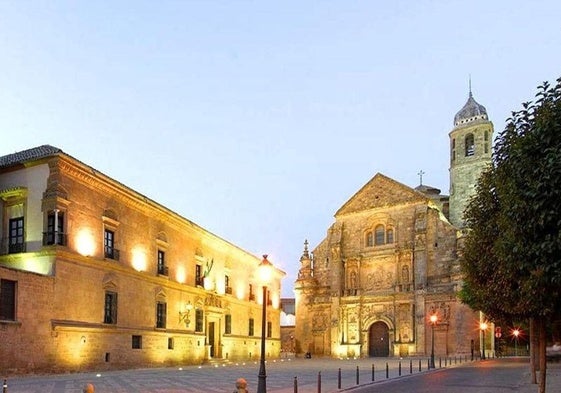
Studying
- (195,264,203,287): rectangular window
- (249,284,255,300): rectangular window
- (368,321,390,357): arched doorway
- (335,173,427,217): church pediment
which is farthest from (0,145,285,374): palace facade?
(335,173,427,217): church pediment

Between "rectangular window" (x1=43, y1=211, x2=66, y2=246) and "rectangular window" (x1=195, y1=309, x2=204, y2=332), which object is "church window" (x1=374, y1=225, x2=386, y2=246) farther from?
"rectangular window" (x1=43, y1=211, x2=66, y2=246)

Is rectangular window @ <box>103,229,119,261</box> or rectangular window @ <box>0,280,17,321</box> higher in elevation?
rectangular window @ <box>103,229,119,261</box>

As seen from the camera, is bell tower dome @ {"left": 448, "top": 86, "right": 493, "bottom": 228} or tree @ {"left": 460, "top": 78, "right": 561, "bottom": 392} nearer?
tree @ {"left": 460, "top": 78, "right": 561, "bottom": 392}

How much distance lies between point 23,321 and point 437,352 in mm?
36725

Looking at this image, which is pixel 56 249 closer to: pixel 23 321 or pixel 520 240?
pixel 23 321

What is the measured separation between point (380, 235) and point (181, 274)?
25.8 meters

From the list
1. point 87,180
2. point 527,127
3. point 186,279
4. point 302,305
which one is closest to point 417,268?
point 302,305

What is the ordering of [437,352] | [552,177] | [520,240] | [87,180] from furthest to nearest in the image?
[437,352]
[87,180]
[520,240]
[552,177]

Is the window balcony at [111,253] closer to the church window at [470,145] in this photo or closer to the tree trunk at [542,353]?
the tree trunk at [542,353]

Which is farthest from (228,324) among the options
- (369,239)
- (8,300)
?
(8,300)

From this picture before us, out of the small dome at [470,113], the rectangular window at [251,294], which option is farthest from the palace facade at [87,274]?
the small dome at [470,113]

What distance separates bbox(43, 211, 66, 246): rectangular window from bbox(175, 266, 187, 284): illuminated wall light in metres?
11.6

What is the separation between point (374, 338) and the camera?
5622 cm

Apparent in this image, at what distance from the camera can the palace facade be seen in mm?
24266
